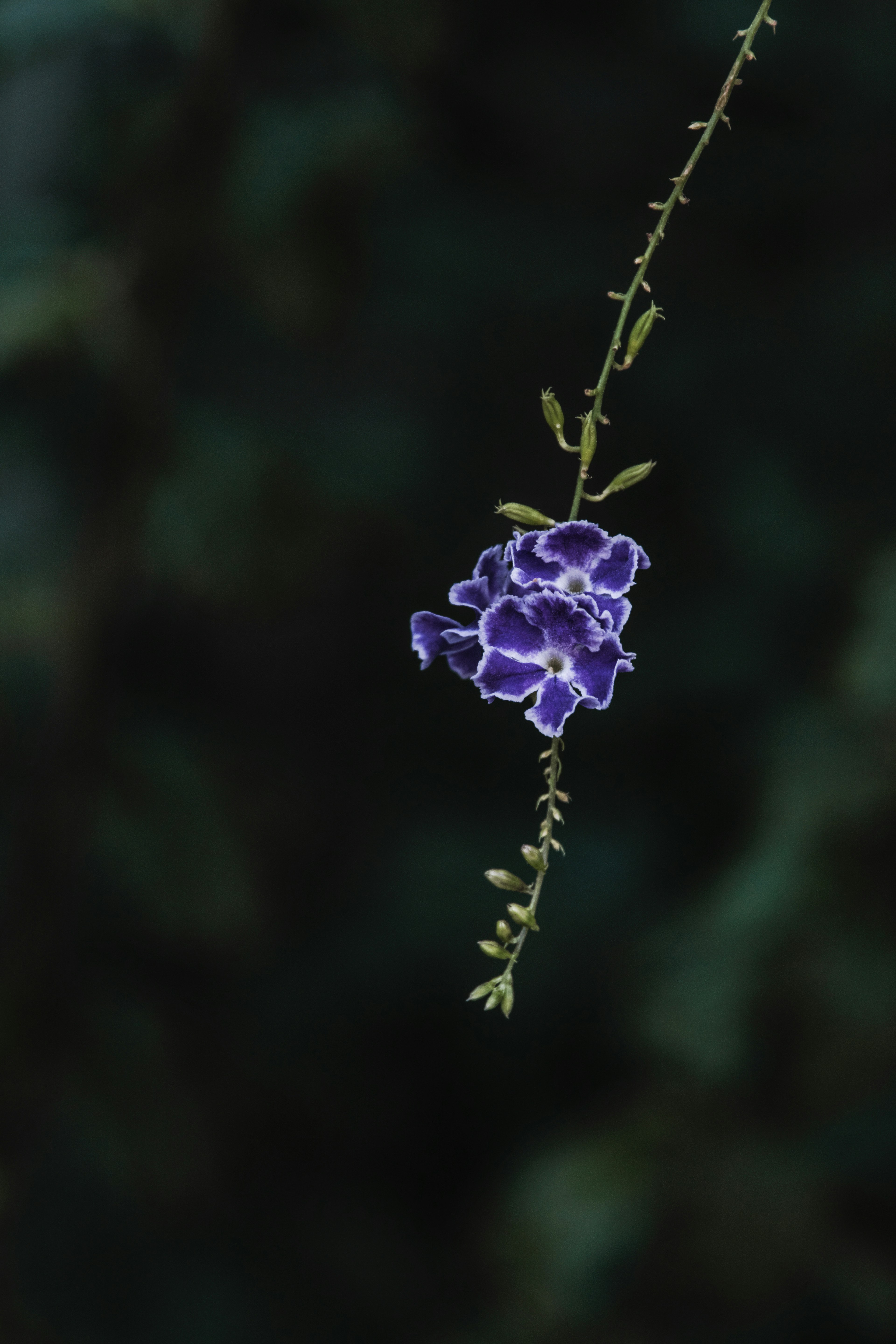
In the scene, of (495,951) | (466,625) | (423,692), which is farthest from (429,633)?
(423,692)

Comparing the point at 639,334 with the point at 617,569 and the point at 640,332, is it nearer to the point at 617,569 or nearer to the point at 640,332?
the point at 640,332

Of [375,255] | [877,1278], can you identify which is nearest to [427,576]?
[375,255]

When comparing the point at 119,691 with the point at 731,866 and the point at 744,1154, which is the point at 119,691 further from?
the point at 744,1154

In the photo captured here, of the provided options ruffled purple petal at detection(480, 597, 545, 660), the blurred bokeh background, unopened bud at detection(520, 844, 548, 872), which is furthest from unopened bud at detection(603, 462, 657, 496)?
the blurred bokeh background

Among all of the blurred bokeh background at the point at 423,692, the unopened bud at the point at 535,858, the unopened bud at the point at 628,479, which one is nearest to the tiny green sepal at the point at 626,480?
the unopened bud at the point at 628,479

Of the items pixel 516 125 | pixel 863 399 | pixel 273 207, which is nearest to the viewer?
pixel 273 207

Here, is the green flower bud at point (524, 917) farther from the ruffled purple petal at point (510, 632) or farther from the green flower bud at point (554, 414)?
the green flower bud at point (554, 414)
